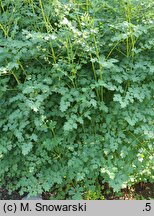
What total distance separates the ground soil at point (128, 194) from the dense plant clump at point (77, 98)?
316 mm

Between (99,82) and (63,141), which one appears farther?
(63,141)

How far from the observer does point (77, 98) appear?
255 centimetres

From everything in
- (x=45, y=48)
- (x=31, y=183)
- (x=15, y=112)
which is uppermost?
(x=45, y=48)

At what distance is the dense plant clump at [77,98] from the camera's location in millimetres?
2539

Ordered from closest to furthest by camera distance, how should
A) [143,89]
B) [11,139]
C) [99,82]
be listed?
[99,82] < [143,89] < [11,139]

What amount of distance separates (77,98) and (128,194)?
139 cm

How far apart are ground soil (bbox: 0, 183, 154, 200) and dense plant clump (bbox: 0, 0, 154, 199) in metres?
0.32

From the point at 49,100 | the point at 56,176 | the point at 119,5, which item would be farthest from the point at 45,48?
the point at 56,176

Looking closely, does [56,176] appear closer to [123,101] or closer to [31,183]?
[31,183]

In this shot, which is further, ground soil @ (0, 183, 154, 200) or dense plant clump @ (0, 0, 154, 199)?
ground soil @ (0, 183, 154, 200)

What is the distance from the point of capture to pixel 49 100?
9.24 feet

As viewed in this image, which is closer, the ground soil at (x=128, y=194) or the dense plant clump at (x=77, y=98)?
the dense plant clump at (x=77, y=98)

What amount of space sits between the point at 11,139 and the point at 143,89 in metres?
1.29

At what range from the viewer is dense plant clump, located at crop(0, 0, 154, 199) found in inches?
100.0
